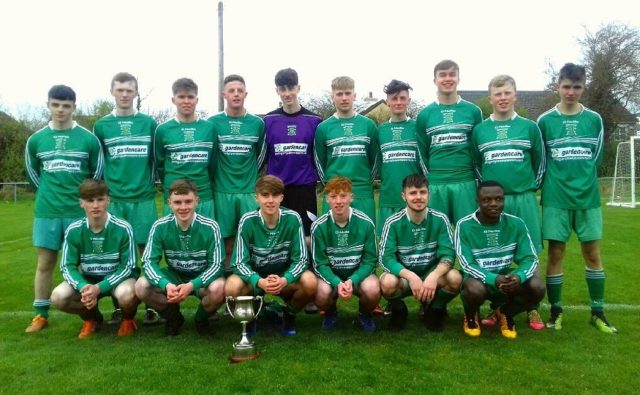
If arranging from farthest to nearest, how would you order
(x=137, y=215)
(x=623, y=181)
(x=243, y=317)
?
(x=623, y=181) < (x=137, y=215) < (x=243, y=317)

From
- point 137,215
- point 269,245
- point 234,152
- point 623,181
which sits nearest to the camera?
point 269,245

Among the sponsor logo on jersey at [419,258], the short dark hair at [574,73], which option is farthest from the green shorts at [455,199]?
the short dark hair at [574,73]

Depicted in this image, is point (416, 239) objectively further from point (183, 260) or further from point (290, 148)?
point (183, 260)

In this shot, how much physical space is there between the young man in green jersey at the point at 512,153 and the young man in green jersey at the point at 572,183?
0.11 m

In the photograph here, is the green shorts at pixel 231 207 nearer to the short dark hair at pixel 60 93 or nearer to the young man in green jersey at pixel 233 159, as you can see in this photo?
the young man in green jersey at pixel 233 159

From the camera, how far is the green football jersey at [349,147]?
463 centimetres

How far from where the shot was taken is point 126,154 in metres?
4.50

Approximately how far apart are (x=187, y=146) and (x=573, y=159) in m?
3.16

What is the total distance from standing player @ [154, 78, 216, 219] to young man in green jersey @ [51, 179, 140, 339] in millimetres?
506

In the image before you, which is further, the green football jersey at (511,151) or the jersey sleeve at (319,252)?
the green football jersey at (511,151)

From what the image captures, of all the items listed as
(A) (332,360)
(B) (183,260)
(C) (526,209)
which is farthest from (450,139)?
(B) (183,260)

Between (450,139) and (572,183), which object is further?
(450,139)

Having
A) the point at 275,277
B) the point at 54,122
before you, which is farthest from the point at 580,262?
the point at 54,122

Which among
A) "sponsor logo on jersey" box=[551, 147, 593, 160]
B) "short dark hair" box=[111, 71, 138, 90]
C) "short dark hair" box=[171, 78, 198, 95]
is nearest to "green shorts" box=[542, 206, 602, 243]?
"sponsor logo on jersey" box=[551, 147, 593, 160]
